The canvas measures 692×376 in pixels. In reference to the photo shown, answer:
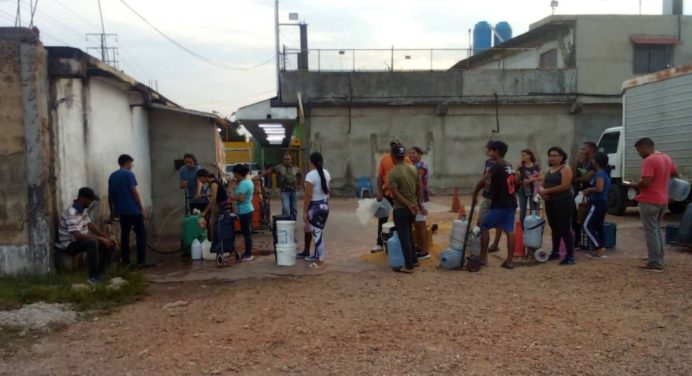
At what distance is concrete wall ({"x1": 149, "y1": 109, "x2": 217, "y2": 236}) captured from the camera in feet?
37.0

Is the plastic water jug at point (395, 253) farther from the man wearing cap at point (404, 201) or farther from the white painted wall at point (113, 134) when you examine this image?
the white painted wall at point (113, 134)

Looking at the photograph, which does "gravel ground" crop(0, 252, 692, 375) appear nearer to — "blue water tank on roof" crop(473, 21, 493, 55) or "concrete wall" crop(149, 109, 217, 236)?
"concrete wall" crop(149, 109, 217, 236)

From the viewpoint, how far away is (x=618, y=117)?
21.8 metres

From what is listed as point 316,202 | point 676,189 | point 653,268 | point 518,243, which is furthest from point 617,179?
point 316,202

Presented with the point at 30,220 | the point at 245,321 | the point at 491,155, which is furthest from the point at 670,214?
the point at 30,220

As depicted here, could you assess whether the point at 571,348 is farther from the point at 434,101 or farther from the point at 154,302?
the point at 434,101

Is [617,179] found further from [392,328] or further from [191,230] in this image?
[392,328]

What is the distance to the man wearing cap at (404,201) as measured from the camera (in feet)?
23.6

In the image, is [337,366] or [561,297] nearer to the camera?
[337,366]

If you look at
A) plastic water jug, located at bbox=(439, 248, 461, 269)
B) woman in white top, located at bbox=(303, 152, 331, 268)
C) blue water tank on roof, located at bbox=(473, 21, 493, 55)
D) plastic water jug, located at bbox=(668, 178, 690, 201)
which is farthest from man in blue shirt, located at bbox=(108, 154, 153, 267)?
blue water tank on roof, located at bbox=(473, 21, 493, 55)

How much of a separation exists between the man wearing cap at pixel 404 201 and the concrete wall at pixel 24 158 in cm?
423

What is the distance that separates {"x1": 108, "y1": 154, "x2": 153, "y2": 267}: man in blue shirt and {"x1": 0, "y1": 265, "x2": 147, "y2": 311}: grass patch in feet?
3.45

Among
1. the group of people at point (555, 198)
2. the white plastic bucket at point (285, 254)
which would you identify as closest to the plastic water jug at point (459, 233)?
the group of people at point (555, 198)

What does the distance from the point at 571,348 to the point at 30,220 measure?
600cm
